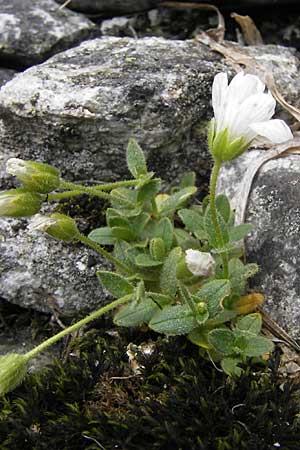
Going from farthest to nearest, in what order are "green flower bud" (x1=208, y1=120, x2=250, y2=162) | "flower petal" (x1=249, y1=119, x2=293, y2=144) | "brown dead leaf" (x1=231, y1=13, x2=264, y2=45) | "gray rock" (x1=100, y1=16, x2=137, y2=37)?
"gray rock" (x1=100, y1=16, x2=137, y2=37) → "brown dead leaf" (x1=231, y1=13, x2=264, y2=45) → "green flower bud" (x1=208, y1=120, x2=250, y2=162) → "flower petal" (x1=249, y1=119, x2=293, y2=144)

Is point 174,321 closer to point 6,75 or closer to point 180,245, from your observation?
point 180,245

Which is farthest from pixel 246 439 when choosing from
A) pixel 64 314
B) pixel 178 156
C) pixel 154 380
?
pixel 178 156

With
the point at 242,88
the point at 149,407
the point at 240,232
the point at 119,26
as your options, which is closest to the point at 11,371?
the point at 149,407

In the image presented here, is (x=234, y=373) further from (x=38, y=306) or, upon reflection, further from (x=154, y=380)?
(x=38, y=306)

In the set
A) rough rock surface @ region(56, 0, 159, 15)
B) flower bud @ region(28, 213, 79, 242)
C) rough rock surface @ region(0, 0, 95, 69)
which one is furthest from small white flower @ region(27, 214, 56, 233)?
rough rock surface @ region(56, 0, 159, 15)

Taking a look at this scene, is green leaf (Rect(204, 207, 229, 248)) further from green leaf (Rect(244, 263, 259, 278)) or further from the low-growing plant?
green leaf (Rect(244, 263, 259, 278))

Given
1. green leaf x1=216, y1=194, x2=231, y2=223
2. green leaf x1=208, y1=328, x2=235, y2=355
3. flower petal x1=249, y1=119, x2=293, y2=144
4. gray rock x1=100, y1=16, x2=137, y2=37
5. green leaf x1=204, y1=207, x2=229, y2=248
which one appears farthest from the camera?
gray rock x1=100, y1=16, x2=137, y2=37
